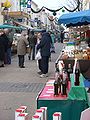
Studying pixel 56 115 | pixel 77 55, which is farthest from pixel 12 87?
pixel 56 115

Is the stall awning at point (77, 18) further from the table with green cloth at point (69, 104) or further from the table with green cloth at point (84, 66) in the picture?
the table with green cloth at point (69, 104)

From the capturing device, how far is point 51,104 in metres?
5.66

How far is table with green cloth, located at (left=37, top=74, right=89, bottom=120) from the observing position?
5.53 meters

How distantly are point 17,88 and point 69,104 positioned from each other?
6397mm

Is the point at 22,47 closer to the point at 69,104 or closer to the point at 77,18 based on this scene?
the point at 77,18

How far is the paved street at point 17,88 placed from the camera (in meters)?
8.71

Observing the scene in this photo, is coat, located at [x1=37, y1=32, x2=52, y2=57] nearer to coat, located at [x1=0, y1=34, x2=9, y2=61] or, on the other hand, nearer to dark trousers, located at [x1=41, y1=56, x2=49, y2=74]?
dark trousers, located at [x1=41, y1=56, x2=49, y2=74]

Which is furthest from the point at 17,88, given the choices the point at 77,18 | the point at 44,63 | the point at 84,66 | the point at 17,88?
the point at 77,18

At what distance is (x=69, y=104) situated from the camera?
219 inches

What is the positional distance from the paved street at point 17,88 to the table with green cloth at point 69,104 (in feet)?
6.95

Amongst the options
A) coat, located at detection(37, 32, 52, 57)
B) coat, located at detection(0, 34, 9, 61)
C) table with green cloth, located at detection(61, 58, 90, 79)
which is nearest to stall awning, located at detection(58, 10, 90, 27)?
coat, located at detection(37, 32, 52, 57)

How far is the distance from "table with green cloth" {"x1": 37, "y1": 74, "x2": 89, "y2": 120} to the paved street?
2.12m

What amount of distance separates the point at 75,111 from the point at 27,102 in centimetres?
395

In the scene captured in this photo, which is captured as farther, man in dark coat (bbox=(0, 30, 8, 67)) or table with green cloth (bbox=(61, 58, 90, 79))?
man in dark coat (bbox=(0, 30, 8, 67))
